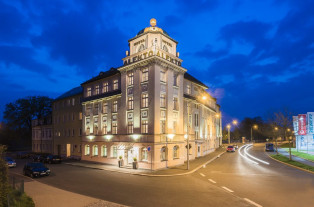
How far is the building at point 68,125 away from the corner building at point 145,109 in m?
7.17

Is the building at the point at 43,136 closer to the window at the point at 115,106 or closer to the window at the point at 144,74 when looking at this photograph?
the window at the point at 115,106

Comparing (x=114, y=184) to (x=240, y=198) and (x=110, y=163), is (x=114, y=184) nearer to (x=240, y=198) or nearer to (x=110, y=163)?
(x=240, y=198)

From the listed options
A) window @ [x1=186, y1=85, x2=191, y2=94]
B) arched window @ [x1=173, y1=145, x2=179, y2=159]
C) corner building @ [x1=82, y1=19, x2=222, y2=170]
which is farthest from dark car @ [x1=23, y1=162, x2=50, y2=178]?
window @ [x1=186, y1=85, x2=191, y2=94]

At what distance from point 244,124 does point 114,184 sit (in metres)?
128

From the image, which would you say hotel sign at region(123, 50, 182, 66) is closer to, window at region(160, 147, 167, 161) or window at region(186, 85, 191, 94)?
window at region(186, 85, 191, 94)

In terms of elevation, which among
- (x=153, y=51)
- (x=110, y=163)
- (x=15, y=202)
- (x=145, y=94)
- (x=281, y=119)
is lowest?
(x=110, y=163)

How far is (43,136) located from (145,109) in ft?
132

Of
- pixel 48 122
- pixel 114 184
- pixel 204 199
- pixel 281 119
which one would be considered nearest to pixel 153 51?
pixel 114 184

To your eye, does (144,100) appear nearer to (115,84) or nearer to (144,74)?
(144,74)

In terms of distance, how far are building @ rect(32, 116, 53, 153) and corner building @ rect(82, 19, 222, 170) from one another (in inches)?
841

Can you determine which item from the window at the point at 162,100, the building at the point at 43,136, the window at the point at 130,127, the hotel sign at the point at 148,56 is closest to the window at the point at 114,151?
the window at the point at 130,127

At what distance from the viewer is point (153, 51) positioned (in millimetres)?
27734

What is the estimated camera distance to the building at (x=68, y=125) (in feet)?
140

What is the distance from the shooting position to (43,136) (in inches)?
2159
